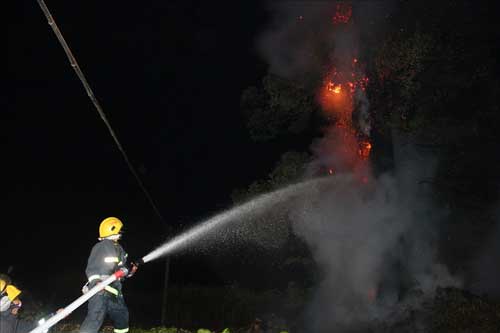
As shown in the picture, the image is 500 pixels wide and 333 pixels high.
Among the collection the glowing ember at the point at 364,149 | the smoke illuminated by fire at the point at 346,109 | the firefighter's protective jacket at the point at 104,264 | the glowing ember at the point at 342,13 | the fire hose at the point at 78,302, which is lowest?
the fire hose at the point at 78,302

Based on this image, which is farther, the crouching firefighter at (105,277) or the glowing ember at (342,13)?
the glowing ember at (342,13)

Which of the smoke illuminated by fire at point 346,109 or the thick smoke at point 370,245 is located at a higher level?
the smoke illuminated by fire at point 346,109

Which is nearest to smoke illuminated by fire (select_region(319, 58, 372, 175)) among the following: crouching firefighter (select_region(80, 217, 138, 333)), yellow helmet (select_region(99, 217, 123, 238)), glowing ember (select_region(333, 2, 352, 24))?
glowing ember (select_region(333, 2, 352, 24))

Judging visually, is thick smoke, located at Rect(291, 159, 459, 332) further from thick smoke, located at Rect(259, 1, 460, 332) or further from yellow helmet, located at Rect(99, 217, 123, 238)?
yellow helmet, located at Rect(99, 217, 123, 238)

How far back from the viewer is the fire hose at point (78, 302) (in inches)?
189

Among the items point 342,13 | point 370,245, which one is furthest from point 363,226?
point 342,13

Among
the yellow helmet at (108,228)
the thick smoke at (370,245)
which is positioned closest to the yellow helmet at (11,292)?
the yellow helmet at (108,228)

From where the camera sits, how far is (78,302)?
4.93 m

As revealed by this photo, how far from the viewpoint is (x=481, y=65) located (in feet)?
33.0

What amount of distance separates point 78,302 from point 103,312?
0.58 m

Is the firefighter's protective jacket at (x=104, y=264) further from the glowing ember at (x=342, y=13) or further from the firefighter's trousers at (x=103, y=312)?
the glowing ember at (x=342, y=13)

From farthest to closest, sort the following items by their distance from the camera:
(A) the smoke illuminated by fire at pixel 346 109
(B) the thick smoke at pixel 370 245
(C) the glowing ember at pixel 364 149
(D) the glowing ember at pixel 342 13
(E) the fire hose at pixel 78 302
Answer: (C) the glowing ember at pixel 364 149, (A) the smoke illuminated by fire at pixel 346 109, (D) the glowing ember at pixel 342 13, (B) the thick smoke at pixel 370 245, (E) the fire hose at pixel 78 302

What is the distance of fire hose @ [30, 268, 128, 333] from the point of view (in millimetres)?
4811

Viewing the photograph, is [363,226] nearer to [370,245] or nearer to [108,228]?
[370,245]
